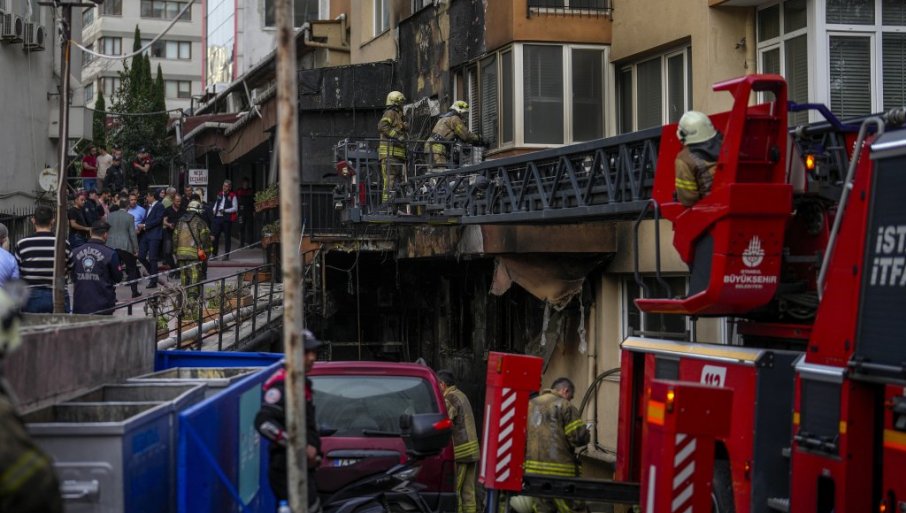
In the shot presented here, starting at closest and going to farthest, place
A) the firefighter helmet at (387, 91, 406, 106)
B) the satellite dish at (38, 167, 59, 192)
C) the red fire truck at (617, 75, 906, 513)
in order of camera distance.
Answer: the red fire truck at (617, 75, 906, 513) → the firefighter helmet at (387, 91, 406, 106) → the satellite dish at (38, 167, 59, 192)

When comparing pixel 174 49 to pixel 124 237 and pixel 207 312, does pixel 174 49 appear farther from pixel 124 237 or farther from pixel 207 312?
pixel 207 312

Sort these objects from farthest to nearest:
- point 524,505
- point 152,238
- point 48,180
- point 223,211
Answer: point 223,211, point 48,180, point 152,238, point 524,505

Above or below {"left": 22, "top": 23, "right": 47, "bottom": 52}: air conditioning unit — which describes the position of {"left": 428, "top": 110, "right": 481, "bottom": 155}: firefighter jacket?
below

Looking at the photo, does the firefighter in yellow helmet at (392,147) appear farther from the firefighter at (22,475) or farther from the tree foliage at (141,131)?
the tree foliage at (141,131)

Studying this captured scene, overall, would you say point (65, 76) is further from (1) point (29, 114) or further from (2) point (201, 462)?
(1) point (29, 114)

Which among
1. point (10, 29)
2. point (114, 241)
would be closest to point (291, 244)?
point (114, 241)

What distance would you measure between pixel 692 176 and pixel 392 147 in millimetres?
9418

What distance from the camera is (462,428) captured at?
1271 cm

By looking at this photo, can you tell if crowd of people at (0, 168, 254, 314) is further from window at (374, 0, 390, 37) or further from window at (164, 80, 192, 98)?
window at (164, 80, 192, 98)

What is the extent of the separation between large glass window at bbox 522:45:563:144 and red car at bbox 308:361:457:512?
23.5ft

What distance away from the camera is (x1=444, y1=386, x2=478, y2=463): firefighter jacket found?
1264 centimetres

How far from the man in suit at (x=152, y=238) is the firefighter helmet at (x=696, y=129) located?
13.9 meters

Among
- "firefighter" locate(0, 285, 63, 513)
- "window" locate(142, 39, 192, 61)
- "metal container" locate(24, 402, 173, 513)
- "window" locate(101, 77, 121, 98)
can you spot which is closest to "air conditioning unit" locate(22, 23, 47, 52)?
"metal container" locate(24, 402, 173, 513)

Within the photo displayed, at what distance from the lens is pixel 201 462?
6238mm
